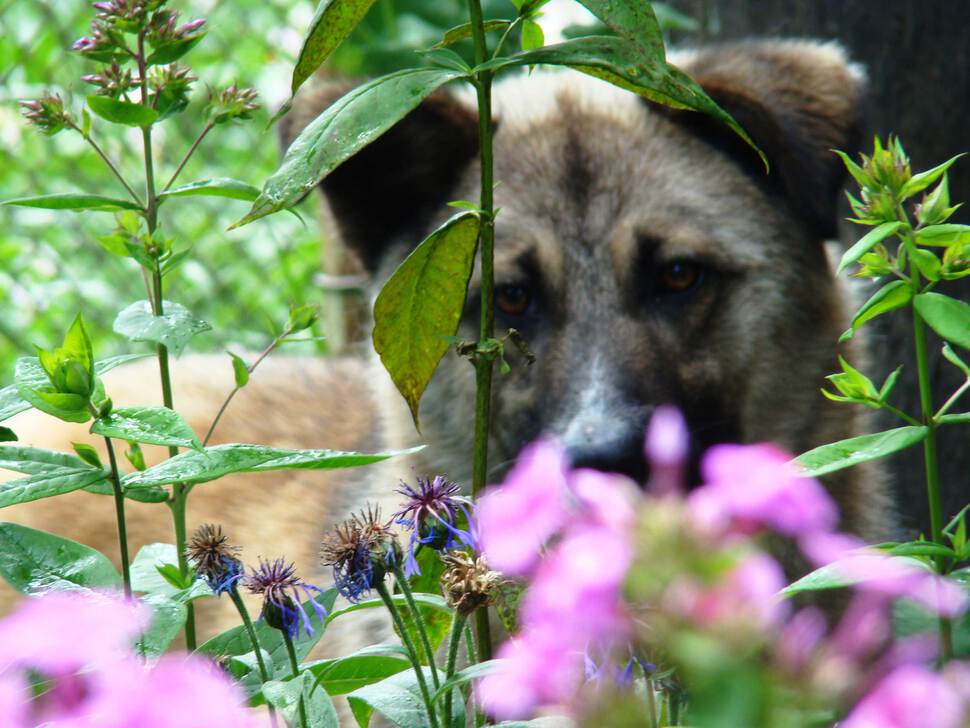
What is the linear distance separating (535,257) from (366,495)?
0.74 meters

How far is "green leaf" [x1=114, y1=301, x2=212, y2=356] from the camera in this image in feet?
3.76

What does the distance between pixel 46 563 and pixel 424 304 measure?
39cm

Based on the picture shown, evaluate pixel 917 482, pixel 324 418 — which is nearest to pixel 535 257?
pixel 324 418

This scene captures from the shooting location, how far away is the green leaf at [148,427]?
92 cm

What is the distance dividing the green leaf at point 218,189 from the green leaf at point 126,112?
77 mm

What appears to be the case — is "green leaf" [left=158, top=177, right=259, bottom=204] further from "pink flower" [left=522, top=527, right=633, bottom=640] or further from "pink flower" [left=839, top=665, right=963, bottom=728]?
"pink flower" [left=839, top=665, right=963, bottom=728]

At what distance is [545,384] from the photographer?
2627 millimetres

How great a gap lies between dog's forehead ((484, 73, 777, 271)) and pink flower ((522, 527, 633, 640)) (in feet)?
7.46

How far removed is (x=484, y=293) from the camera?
1.06 meters

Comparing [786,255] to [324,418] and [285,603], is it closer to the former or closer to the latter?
[324,418]

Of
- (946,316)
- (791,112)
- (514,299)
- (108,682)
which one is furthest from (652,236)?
(108,682)

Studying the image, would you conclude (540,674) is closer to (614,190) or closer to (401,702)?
(401,702)

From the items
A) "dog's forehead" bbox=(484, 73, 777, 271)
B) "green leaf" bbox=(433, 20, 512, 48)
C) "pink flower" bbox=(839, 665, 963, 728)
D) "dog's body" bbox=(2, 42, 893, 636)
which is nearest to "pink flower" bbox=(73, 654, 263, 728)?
"pink flower" bbox=(839, 665, 963, 728)

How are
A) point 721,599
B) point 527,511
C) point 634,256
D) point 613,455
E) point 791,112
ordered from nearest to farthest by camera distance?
1. point 721,599
2. point 527,511
3. point 613,455
4. point 634,256
5. point 791,112
